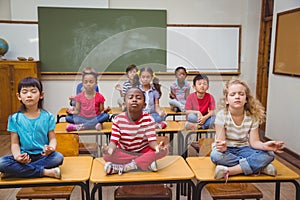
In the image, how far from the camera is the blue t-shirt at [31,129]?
158 centimetres

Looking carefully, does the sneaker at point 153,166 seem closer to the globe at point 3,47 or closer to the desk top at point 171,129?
the desk top at point 171,129

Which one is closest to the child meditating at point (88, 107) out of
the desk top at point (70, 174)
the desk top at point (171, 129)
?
the desk top at point (171, 129)

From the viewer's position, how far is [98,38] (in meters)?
4.90

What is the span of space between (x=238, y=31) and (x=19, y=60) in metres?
3.63

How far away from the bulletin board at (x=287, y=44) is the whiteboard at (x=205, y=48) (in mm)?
1038

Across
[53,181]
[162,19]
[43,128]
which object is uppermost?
[162,19]

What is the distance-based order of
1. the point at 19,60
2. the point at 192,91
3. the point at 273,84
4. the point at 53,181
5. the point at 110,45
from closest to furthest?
the point at 53,181
the point at 192,91
the point at 273,84
the point at 19,60
the point at 110,45

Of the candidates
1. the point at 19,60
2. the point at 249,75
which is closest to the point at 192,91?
the point at 249,75

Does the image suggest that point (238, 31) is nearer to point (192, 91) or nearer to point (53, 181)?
point (192, 91)

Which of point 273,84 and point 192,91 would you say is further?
point 273,84

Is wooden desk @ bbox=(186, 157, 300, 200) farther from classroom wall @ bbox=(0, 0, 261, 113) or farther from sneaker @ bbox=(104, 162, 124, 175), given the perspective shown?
classroom wall @ bbox=(0, 0, 261, 113)

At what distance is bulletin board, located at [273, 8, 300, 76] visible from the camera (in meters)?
3.67

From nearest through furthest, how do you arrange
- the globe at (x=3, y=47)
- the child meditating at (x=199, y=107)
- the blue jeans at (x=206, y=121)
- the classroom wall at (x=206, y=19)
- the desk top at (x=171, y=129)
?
the desk top at (x=171, y=129) < the blue jeans at (x=206, y=121) < the child meditating at (x=199, y=107) < the globe at (x=3, y=47) < the classroom wall at (x=206, y=19)

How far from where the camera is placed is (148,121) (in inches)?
66.8
